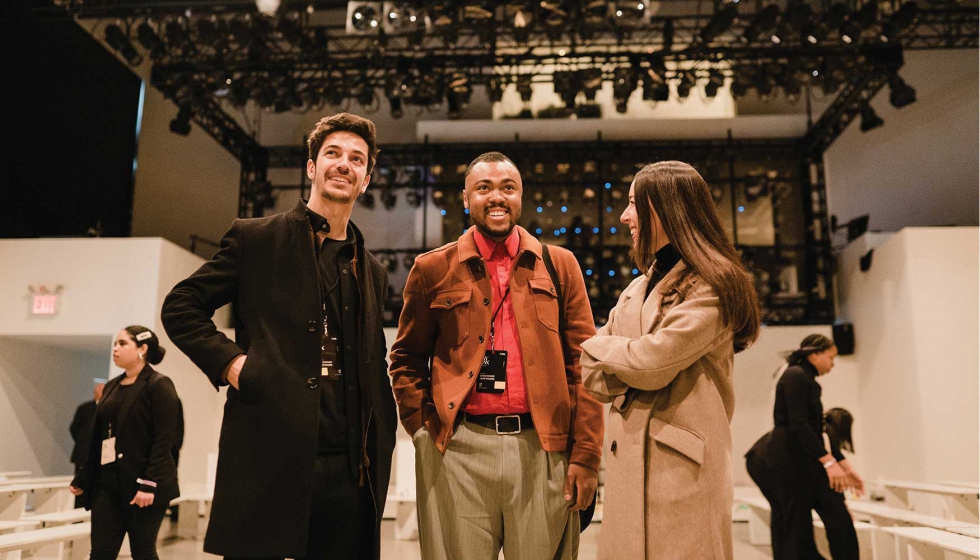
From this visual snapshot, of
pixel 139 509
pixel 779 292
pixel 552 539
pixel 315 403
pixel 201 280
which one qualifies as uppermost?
pixel 779 292

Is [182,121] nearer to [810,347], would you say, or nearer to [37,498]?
[37,498]

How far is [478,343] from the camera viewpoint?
2.22m

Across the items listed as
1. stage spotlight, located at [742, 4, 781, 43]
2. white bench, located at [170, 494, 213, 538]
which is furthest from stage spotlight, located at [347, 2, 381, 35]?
white bench, located at [170, 494, 213, 538]

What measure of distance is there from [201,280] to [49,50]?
8497 millimetres

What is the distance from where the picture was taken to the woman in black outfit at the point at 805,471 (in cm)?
429

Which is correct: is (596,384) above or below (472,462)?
above

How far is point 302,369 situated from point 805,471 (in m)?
3.62

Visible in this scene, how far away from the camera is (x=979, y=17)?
332 inches

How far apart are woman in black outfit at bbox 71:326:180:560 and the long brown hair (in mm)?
3030

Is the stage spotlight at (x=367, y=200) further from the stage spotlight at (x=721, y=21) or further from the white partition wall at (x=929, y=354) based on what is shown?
the white partition wall at (x=929, y=354)

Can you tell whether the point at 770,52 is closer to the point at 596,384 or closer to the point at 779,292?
the point at 779,292

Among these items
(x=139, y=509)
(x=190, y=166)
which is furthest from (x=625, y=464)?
(x=190, y=166)

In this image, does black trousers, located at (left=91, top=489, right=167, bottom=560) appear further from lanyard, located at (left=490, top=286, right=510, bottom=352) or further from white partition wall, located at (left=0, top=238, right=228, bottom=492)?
white partition wall, located at (left=0, top=238, right=228, bottom=492)

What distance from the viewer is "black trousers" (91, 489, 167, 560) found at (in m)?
3.67
